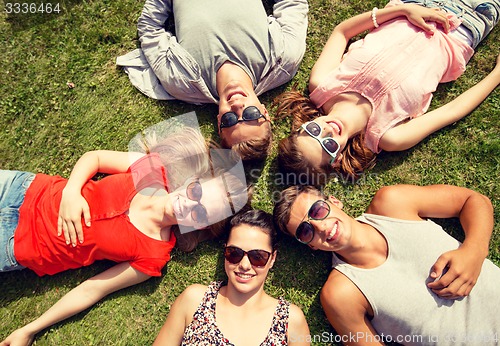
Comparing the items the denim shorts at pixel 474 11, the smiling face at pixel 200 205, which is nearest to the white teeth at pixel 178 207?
the smiling face at pixel 200 205

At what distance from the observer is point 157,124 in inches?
199

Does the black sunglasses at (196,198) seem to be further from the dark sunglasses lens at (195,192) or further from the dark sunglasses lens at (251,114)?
the dark sunglasses lens at (251,114)

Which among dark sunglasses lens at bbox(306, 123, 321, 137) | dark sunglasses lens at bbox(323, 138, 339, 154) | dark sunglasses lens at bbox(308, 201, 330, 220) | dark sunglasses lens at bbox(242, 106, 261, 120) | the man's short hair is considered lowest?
dark sunglasses lens at bbox(308, 201, 330, 220)

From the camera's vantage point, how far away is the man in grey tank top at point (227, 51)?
4324mm

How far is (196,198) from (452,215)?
2743 millimetres

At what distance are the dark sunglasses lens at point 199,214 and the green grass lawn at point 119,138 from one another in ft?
2.21

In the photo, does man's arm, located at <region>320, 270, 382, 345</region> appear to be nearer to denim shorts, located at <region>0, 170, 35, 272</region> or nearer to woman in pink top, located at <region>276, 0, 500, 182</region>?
woman in pink top, located at <region>276, 0, 500, 182</region>

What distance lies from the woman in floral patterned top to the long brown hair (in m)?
0.66

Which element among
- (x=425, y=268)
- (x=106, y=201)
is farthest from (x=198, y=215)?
(x=425, y=268)

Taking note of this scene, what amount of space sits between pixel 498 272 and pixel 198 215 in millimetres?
3074

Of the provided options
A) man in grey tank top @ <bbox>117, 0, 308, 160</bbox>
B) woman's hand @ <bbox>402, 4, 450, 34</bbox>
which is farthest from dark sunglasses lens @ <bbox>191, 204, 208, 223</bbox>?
woman's hand @ <bbox>402, 4, 450, 34</bbox>

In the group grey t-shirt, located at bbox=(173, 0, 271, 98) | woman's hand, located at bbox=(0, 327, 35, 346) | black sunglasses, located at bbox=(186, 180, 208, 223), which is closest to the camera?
black sunglasses, located at bbox=(186, 180, 208, 223)

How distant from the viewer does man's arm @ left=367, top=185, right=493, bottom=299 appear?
3887 millimetres

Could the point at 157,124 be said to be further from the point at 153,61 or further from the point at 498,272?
the point at 498,272
